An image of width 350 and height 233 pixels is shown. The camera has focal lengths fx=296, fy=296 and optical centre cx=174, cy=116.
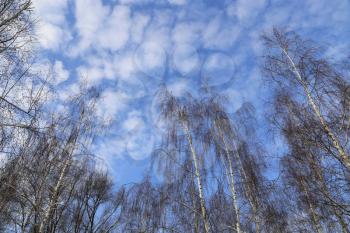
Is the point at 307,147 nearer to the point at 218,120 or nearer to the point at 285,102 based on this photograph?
the point at 285,102

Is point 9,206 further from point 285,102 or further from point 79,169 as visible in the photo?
point 285,102

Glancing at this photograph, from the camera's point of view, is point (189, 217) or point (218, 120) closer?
point (218, 120)

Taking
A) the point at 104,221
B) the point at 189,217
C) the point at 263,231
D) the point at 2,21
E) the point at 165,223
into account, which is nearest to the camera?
the point at 2,21

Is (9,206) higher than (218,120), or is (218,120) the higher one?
(218,120)

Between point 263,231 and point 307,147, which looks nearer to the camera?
point 307,147

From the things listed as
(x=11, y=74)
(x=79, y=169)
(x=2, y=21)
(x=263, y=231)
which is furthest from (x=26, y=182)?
(x=263, y=231)

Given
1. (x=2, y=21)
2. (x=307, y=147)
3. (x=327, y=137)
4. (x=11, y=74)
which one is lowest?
(x=327, y=137)

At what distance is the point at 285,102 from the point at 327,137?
2652mm

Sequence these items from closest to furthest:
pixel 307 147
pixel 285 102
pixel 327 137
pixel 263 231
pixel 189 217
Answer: pixel 327 137 → pixel 307 147 → pixel 285 102 → pixel 263 231 → pixel 189 217

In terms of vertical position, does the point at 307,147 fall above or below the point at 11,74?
below

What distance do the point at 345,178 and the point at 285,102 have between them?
3.56 metres

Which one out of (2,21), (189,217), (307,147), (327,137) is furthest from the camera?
(189,217)

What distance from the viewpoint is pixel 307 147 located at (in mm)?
9430

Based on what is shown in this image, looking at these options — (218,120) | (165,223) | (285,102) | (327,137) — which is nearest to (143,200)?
(165,223)
